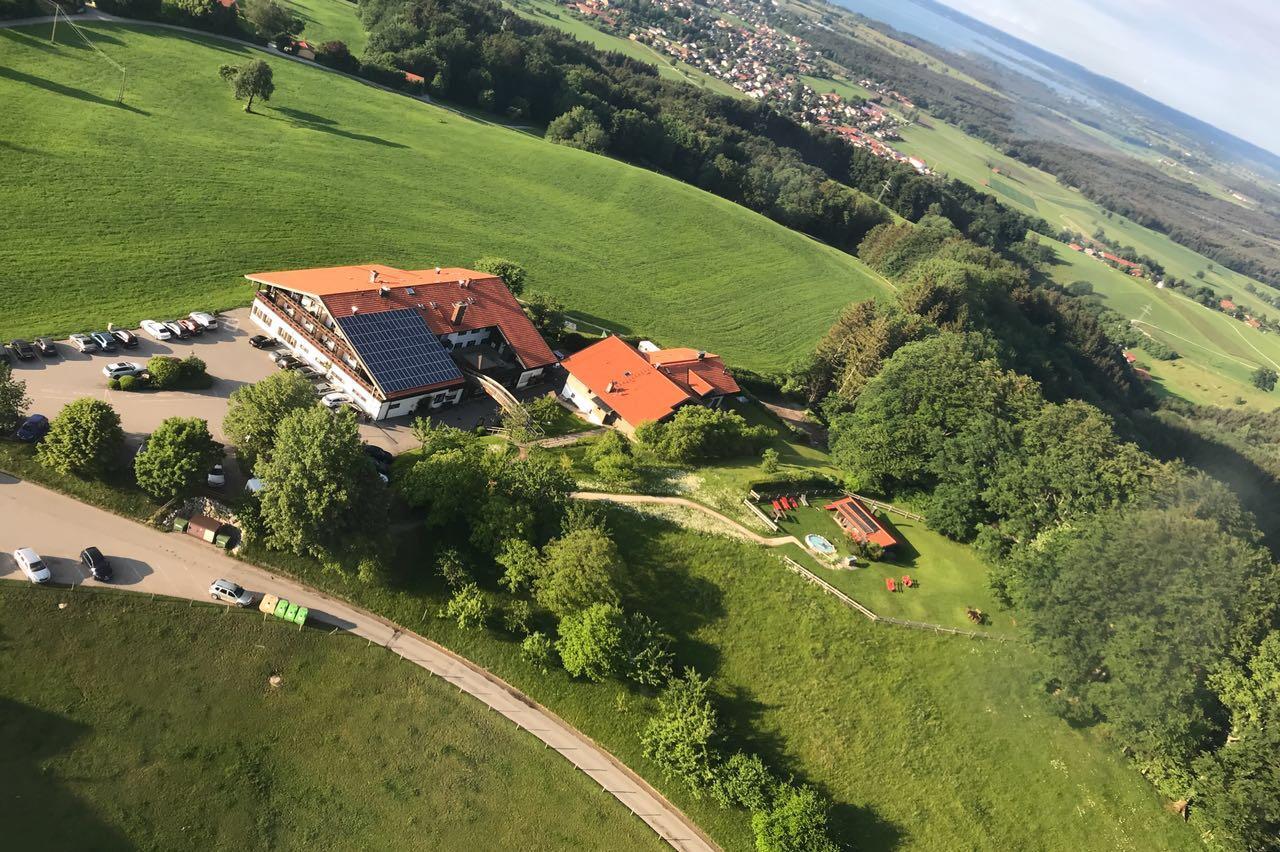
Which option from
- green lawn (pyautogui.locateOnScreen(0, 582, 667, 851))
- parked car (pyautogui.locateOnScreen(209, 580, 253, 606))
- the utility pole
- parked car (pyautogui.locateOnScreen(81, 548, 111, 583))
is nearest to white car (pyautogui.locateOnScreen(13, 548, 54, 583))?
green lawn (pyautogui.locateOnScreen(0, 582, 667, 851))

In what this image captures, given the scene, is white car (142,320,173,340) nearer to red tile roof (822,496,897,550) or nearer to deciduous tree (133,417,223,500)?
deciduous tree (133,417,223,500)

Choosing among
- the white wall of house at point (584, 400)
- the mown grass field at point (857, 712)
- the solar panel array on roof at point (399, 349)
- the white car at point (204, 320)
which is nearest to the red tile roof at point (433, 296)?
the solar panel array on roof at point (399, 349)

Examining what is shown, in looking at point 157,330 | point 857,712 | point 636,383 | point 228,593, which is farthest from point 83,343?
point 857,712

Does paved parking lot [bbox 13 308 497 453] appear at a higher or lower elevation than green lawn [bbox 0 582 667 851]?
higher

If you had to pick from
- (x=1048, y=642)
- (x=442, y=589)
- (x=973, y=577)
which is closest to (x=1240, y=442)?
(x=973, y=577)

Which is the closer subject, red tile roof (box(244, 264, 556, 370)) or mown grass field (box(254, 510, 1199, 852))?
mown grass field (box(254, 510, 1199, 852))

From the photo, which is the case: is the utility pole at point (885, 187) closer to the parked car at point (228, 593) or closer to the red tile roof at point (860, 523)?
the red tile roof at point (860, 523)
